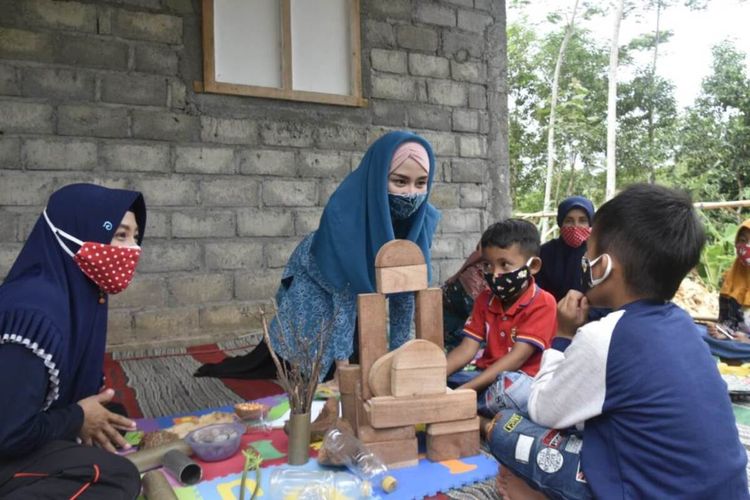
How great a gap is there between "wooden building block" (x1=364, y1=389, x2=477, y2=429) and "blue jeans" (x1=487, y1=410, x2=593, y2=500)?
0.22m

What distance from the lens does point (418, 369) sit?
1.99 meters

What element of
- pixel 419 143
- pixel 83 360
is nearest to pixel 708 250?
pixel 419 143

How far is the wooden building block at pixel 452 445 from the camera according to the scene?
2.04 metres

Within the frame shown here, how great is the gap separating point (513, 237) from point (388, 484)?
1.23 metres

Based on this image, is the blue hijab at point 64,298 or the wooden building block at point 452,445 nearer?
the blue hijab at point 64,298

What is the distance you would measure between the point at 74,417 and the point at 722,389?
1831 mm

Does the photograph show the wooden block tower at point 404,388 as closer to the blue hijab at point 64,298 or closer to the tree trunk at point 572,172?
the blue hijab at point 64,298

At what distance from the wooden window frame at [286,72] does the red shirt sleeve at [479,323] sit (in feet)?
8.16

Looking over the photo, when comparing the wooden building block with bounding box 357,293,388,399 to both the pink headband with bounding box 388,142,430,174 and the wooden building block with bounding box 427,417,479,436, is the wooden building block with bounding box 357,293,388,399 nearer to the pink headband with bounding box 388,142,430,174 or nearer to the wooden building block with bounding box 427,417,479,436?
the wooden building block with bounding box 427,417,479,436

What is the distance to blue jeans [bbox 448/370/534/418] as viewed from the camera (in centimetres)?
221

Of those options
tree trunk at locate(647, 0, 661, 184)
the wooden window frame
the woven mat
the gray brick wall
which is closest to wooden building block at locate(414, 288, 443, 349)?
the woven mat

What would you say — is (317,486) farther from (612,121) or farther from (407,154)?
(612,121)

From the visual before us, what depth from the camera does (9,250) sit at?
144 inches

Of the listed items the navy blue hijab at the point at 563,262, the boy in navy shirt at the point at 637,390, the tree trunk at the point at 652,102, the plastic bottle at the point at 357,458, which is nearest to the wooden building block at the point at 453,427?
the plastic bottle at the point at 357,458
